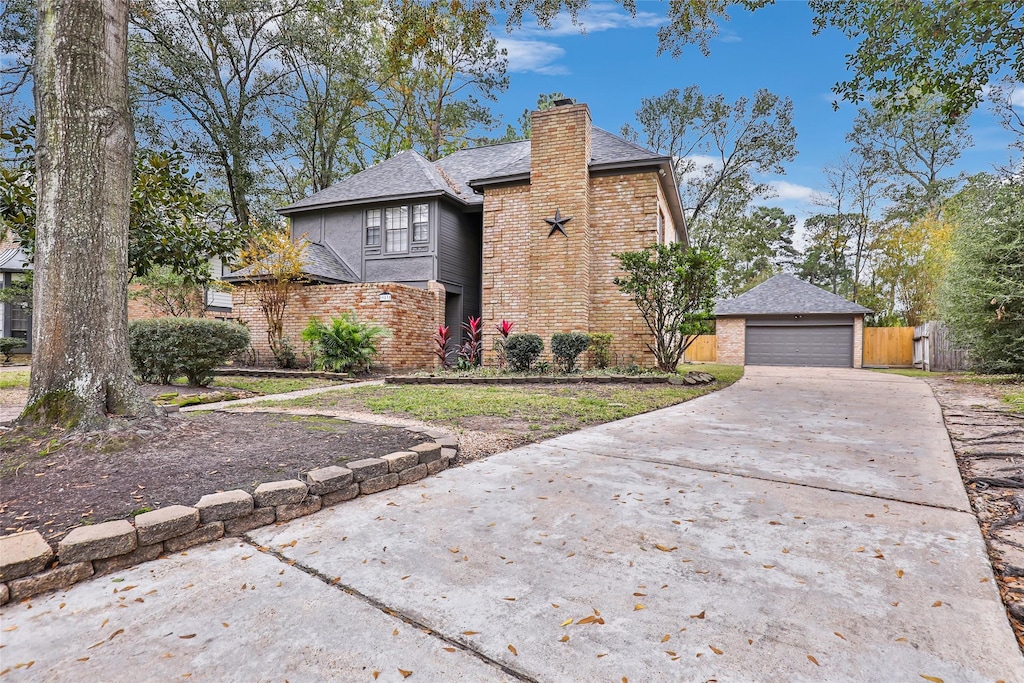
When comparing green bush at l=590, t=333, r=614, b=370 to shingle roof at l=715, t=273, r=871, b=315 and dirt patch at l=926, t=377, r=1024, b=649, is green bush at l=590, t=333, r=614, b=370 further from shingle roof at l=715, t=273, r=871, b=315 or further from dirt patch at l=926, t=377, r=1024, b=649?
shingle roof at l=715, t=273, r=871, b=315

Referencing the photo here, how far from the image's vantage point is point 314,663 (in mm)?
1313

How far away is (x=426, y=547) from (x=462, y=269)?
12212mm

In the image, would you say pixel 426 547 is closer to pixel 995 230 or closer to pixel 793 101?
pixel 995 230

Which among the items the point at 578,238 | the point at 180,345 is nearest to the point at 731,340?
the point at 578,238

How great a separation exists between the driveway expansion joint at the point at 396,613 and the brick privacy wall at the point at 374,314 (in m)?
8.84

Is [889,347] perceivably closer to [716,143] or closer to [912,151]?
[912,151]

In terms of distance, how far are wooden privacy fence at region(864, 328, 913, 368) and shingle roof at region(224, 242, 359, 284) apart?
1945cm

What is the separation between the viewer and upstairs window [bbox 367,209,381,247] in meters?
13.5

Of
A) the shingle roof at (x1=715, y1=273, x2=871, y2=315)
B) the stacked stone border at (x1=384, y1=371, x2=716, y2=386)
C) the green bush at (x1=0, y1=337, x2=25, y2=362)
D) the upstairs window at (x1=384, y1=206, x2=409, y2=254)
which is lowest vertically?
the stacked stone border at (x1=384, y1=371, x2=716, y2=386)

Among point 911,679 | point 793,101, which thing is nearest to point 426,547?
point 911,679

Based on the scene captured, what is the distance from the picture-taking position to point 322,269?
12266 millimetres

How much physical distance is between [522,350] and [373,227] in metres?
6.65

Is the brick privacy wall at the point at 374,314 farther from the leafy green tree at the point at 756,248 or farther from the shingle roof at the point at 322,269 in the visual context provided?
the leafy green tree at the point at 756,248

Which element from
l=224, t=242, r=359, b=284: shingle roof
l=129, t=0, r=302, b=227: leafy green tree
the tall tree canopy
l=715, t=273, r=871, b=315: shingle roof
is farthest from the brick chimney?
l=715, t=273, r=871, b=315: shingle roof
